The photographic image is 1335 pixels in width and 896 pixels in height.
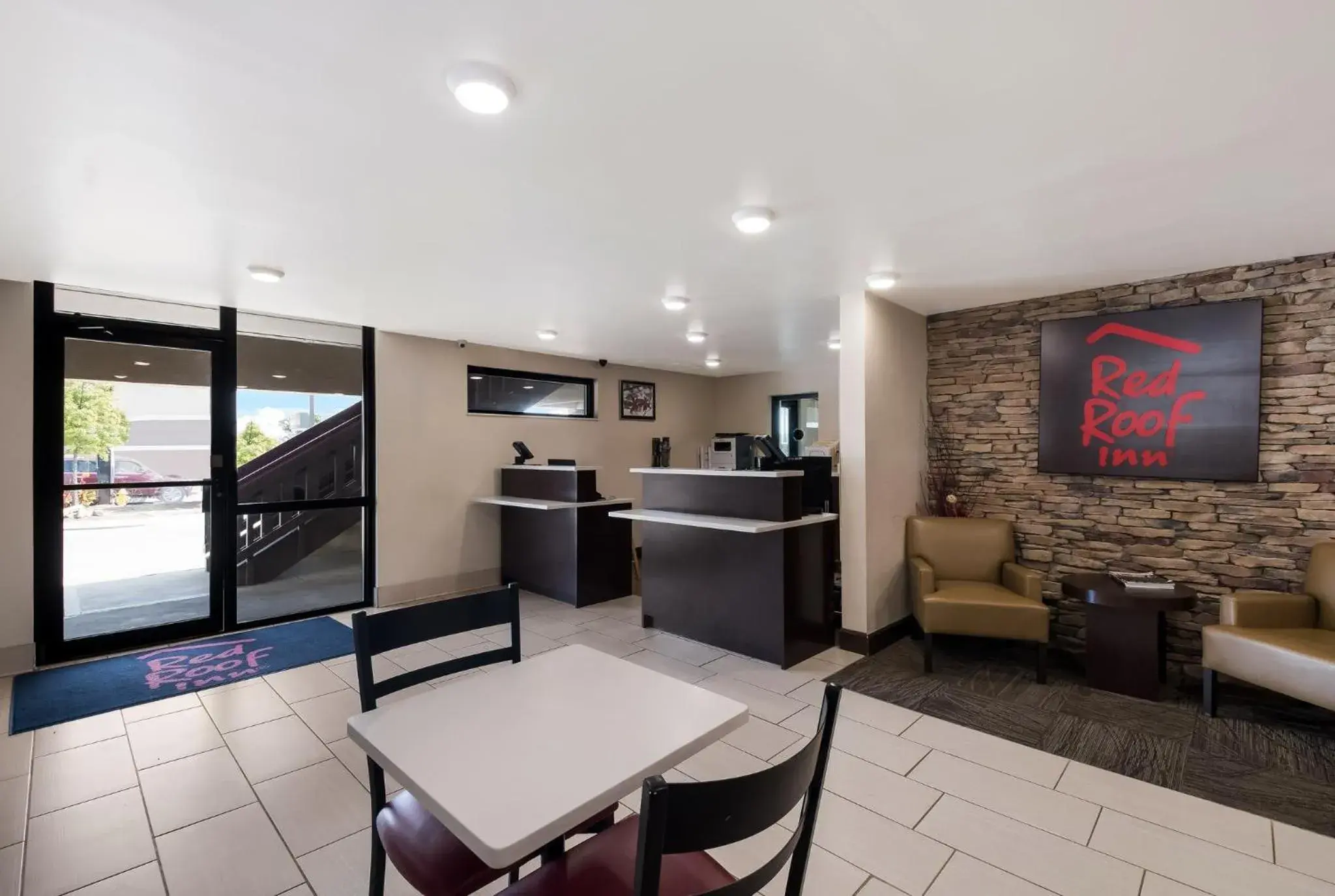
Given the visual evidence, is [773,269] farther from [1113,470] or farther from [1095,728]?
[1095,728]

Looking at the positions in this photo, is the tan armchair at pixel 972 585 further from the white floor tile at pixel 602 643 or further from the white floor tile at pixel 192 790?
the white floor tile at pixel 192 790

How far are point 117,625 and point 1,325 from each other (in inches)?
83.1

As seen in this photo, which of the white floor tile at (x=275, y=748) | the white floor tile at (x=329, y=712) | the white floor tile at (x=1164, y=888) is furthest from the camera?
the white floor tile at (x=329, y=712)

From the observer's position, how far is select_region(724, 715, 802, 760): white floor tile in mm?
2723

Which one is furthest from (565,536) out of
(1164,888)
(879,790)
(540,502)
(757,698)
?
(1164,888)

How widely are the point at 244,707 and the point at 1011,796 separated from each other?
3819 millimetres

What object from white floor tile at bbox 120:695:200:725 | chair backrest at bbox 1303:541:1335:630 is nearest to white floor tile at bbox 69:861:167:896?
white floor tile at bbox 120:695:200:725

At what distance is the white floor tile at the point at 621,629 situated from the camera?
439 cm

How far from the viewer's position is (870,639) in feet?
13.1

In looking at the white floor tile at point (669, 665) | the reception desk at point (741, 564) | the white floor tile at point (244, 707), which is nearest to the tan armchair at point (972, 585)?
the reception desk at point (741, 564)

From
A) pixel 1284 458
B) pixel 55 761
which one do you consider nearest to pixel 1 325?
pixel 55 761

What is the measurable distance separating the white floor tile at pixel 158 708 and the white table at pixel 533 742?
109 inches

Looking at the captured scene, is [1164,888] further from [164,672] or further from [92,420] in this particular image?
[92,420]

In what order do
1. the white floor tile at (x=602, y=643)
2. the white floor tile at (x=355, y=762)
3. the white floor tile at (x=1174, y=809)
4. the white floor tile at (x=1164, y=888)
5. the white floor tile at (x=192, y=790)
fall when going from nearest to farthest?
the white floor tile at (x=1164, y=888), the white floor tile at (x=1174, y=809), the white floor tile at (x=192, y=790), the white floor tile at (x=355, y=762), the white floor tile at (x=602, y=643)
